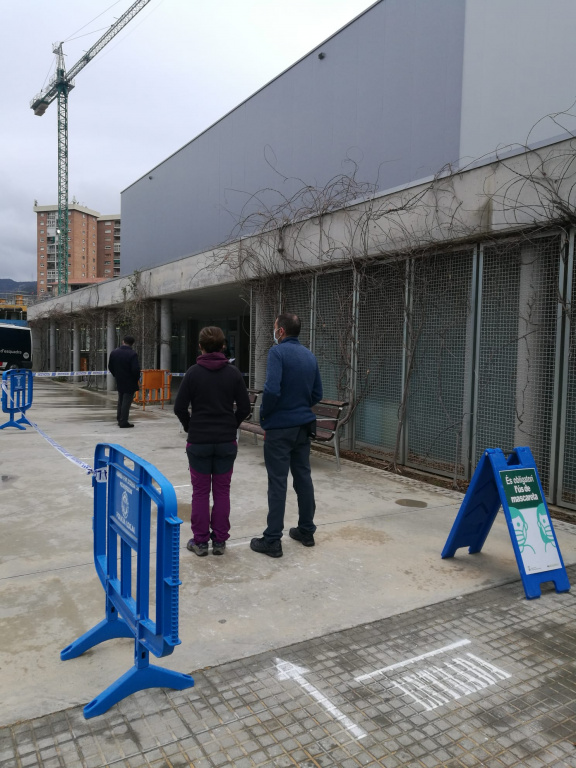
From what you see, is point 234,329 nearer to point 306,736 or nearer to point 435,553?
point 435,553

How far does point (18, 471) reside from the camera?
6.94 meters

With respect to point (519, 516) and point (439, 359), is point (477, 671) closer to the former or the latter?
point (519, 516)

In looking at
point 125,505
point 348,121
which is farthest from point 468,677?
point 348,121

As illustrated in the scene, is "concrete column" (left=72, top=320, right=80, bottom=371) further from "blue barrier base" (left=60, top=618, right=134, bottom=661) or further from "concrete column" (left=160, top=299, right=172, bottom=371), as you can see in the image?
"blue barrier base" (left=60, top=618, right=134, bottom=661)

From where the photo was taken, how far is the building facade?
13500 centimetres

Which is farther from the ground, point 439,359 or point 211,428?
point 439,359

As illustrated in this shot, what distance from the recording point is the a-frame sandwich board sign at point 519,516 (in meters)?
3.80

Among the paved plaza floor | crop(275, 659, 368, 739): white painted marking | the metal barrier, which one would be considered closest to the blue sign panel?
the paved plaza floor

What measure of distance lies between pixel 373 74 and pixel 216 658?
34.9ft

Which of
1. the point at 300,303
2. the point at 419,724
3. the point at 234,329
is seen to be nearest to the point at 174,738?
the point at 419,724

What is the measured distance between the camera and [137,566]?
2.31 m

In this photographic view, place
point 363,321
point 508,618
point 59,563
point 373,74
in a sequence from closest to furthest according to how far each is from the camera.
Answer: point 508,618, point 59,563, point 363,321, point 373,74

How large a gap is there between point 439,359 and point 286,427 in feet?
11.4

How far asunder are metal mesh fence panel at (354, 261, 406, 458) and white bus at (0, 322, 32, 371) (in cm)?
1512
